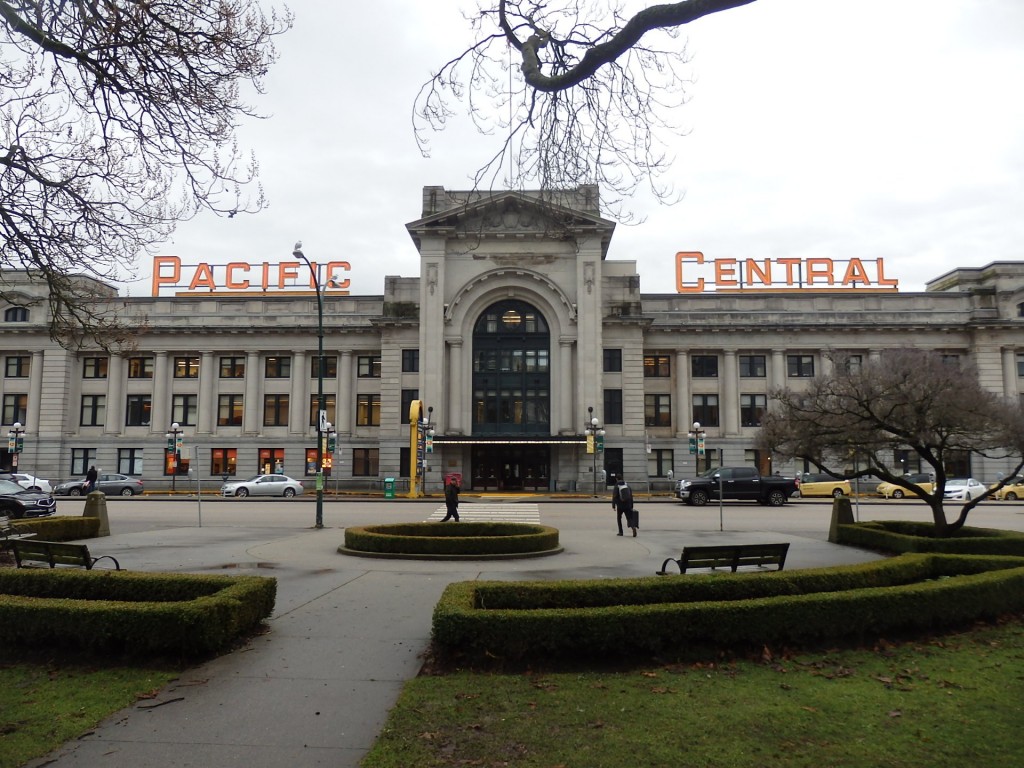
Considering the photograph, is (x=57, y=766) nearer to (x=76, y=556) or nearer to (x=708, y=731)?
(x=708, y=731)

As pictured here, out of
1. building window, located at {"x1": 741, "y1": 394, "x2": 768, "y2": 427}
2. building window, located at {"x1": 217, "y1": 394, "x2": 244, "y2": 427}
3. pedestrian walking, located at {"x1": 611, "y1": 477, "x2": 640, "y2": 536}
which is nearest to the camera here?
pedestrian walking, located at {"x1": 611, "y1": 477, "x2": 640, "y2": 536}

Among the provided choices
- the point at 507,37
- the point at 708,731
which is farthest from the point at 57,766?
the point at 507,37

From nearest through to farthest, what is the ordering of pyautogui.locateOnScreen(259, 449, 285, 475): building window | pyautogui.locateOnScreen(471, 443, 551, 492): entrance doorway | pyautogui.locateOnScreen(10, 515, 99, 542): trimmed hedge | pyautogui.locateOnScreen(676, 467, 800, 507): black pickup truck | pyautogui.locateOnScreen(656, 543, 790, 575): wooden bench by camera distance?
pyautogui.locateOnScreen(656, 543, 790, 575): wooden bench → pyautogui.locateOnScreen(10, 515, 99, 542): trimmed hedge → pyautogui.locateOnScreen(676, 467, 800, 507): black pickup truck → pyautogui.locateOnScreen(471, 443, 551, 492): entrance doorway → pyautogui.locateOnScreen(259, 449, 285, 475): building window

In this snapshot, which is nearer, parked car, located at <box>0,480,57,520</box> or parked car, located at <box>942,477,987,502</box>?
parked car, located at <box>0,480,57,520</box>

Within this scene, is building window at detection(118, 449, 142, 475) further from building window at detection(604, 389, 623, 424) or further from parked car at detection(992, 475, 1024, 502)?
parked car at detection(992, 475, 1024, 502)

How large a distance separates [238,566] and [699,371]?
144ft

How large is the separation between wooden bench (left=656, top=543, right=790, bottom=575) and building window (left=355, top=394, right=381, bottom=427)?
43179 mm

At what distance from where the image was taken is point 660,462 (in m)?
52.2

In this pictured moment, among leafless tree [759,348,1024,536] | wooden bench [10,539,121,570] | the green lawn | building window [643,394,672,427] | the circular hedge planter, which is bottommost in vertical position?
the green lawn

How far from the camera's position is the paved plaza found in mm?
5926

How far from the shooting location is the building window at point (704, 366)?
175ft

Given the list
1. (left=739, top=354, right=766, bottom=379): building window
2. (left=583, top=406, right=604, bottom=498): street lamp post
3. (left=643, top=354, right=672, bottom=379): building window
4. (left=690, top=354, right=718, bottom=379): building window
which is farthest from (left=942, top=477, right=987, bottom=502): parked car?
(left=643, top=354, right=672, bottom=379): building window

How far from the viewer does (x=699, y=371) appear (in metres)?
53.5

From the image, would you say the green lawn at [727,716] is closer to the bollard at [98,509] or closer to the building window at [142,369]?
the bollard at [98,509]
